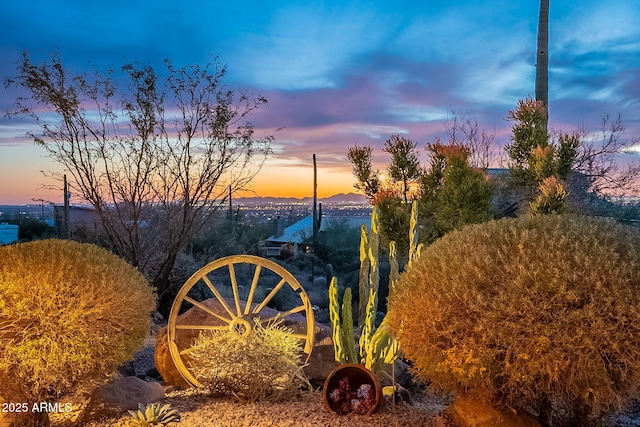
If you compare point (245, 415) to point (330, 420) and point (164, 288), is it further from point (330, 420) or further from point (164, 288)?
point (164, 288)

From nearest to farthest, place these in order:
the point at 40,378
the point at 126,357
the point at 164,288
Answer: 1. the point at 40,378
2. the point at 126,357
3. the point at 164,288

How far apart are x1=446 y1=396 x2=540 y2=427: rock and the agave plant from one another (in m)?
1.99

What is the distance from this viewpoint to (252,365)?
4.65 meters

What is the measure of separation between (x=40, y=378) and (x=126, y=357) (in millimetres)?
574

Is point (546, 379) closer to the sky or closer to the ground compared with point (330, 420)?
closer to the sky

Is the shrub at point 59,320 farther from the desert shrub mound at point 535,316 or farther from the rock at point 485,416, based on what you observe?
the rock at point 485,416

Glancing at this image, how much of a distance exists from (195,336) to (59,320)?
1850mm

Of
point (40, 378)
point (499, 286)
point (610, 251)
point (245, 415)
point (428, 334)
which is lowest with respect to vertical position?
point (245, 415)

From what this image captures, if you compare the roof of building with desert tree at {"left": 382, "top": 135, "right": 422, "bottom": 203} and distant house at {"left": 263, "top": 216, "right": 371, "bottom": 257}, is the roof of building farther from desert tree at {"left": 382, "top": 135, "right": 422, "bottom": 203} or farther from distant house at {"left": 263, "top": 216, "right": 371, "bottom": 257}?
desert tree at {"left": 382, "top": 135, "right": 422, "bottom": 203}

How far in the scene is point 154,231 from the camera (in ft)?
32.6

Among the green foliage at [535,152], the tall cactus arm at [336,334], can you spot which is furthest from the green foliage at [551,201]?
the tall cactus arm at [336,334]

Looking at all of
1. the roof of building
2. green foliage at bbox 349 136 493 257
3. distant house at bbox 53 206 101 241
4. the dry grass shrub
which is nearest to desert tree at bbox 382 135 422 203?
green foliage at bbox 349 136 493 257

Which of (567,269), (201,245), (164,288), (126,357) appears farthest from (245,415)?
(201,245)

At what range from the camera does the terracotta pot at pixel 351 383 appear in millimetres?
4332
